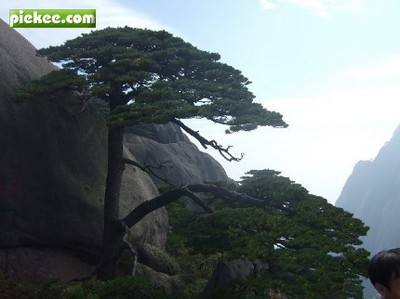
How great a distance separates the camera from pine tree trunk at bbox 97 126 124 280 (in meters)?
11.1

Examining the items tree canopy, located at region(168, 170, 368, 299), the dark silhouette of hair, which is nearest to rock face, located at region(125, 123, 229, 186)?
tree canopy, located at region(168, 170, 368, 299)

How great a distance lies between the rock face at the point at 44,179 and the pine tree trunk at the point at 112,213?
3.10ft

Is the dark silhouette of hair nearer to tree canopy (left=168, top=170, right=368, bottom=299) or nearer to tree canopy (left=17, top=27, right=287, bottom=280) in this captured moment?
tree canopy (left=168, top=170, right=368, bottom=299)

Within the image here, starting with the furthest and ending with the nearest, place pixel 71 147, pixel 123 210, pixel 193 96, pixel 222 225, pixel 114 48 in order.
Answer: pixel 123 210
pixel 71 147
pixel 114 48
pixel 193 96
pixel 222 225

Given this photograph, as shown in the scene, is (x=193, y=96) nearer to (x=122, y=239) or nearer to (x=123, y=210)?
(x=122, y=239)

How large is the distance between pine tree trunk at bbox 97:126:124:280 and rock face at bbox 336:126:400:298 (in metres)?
91.9

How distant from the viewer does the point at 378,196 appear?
129 metres

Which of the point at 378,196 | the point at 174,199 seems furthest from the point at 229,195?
the point at 378,196

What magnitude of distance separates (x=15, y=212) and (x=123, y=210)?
10.8ft

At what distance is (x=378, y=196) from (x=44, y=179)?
131 m

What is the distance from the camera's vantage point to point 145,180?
16094 millimetres

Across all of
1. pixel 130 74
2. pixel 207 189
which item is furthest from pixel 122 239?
pixel 130 74

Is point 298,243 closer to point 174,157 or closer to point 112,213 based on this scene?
point 112,213

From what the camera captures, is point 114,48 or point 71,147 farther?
point 71,147
